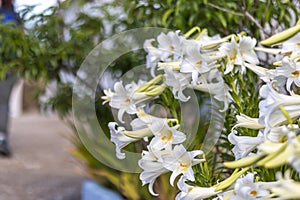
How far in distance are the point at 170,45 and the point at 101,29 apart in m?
1.46

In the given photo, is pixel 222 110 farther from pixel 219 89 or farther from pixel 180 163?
pixel 180 163

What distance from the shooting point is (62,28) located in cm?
340

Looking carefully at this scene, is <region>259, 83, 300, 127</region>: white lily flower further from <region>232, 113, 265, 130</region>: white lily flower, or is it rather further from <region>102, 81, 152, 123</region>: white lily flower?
<region>102, 81, 152, 123</region>: white lily flower

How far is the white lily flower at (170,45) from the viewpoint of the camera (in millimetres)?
1935

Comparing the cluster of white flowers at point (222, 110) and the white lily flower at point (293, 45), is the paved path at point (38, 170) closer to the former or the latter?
the cluster of white flowers at point (222, 110)

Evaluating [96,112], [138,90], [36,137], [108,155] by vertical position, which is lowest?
[36,137]

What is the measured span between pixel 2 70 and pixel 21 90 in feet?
21.3

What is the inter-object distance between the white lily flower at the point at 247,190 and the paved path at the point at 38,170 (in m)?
2.49

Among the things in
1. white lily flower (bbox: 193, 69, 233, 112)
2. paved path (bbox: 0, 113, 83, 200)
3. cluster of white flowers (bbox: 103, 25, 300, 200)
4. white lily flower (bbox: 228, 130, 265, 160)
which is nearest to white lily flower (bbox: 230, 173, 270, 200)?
cluster of white flowers (bbox: 103, 25, 300, 200)

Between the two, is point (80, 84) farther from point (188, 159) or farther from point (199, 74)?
point (188, 159)

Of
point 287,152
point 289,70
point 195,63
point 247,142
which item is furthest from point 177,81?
point 287,152

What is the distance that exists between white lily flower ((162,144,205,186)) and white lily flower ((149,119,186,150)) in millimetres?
56

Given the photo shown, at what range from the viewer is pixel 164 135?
62.1 inches

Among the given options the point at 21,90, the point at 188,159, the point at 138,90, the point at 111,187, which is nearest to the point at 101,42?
the point at 111,187
